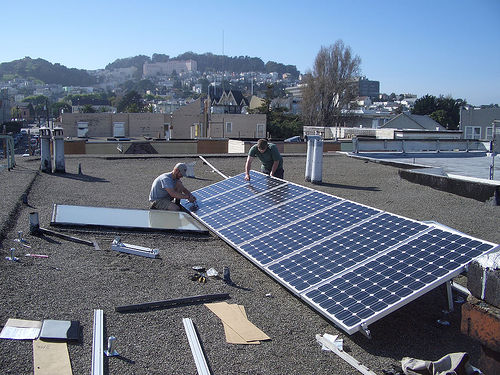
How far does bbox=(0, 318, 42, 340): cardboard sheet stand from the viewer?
536 centimetres

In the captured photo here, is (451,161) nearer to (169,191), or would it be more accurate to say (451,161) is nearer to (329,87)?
(169,191)

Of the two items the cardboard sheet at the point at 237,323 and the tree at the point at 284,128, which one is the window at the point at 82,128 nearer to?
the tree at the point at 284,128

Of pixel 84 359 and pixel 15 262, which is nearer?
pixel 84 359

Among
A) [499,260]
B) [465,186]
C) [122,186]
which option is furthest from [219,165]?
[499,260]

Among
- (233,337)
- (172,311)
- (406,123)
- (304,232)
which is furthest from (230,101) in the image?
(233,337)

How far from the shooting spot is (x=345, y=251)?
7090mm

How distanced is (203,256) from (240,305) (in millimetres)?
2248

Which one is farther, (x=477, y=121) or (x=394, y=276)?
(x=477, y=121)

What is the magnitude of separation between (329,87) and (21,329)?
77.9m

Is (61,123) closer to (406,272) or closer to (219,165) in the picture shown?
(219,165)

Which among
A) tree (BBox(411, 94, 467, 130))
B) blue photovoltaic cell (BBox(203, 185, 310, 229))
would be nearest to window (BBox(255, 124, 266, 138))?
tree (BBox(411, 94, 467, 130))

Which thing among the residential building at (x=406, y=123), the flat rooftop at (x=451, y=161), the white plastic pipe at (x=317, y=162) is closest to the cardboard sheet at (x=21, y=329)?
the white plastic pipe at (x=317, y=162)

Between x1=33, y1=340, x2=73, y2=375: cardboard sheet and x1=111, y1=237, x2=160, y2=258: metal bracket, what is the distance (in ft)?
10.5

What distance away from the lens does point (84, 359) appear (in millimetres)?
5082
